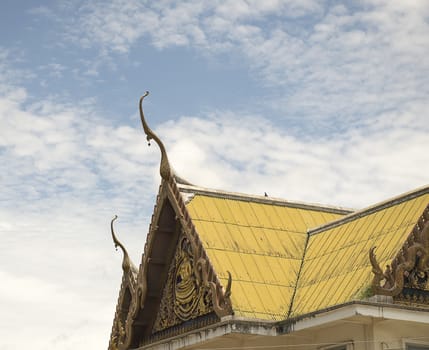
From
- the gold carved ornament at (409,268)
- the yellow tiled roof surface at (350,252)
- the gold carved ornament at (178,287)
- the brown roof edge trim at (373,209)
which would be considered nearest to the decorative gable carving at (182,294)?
the gold carved ornament at (178,287)

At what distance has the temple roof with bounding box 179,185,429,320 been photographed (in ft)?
71.2

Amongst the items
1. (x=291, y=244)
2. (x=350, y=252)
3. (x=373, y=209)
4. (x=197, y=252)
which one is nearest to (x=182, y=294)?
(x=197, y=252)

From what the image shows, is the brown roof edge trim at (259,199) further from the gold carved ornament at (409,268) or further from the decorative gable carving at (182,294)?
the gold carved ornament at (409,268)

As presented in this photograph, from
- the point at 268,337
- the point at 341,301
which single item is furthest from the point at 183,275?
the point at 341,301

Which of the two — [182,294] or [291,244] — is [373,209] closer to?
[291,244]

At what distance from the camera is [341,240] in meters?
23.6

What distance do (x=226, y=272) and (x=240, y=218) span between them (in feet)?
7.75

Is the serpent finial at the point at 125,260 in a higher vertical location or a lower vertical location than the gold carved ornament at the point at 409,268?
higher

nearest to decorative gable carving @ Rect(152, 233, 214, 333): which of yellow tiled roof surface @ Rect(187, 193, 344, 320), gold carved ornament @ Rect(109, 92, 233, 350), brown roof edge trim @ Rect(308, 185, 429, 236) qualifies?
gold carved ornament @ Rect(109, 92, 233, 350)

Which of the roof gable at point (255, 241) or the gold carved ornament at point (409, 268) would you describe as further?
the roof gable at point (255, 241)

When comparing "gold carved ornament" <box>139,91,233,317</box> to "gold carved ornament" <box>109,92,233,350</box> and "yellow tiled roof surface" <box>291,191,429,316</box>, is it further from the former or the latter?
"yellow tiled roof surface" <box>291,191,429,316</box>

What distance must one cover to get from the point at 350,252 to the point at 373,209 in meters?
1.38

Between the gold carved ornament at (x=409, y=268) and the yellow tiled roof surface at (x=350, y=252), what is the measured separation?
333mm

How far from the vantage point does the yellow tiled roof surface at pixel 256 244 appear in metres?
22.3
